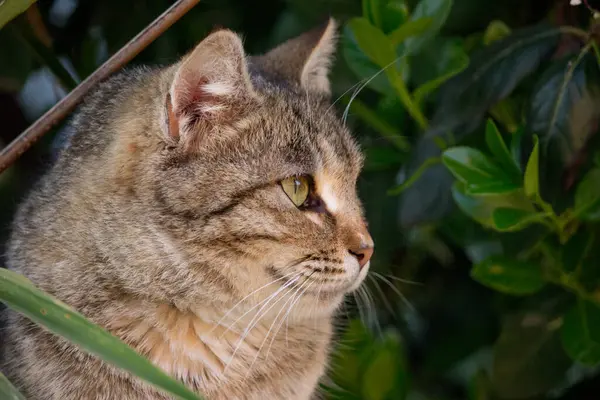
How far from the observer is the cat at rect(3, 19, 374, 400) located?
108 cm

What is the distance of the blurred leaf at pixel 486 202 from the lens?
126 centimetres

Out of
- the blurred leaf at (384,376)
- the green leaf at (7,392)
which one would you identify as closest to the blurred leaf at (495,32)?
the blurred leaf at (384,376)

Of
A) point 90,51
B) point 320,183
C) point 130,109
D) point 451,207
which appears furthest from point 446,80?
point 90,51

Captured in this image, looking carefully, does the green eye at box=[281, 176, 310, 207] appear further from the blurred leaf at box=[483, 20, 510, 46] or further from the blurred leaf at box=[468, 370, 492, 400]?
the blurred leaf at box=[468, 370, 492, 400]

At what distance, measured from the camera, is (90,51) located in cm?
157

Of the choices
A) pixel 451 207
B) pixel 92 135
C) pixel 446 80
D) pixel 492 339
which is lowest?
pixel 492 339

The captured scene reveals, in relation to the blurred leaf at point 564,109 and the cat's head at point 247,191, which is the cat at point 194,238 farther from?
the blurred leaf at point 564,109

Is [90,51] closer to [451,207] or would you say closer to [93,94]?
[93,94]

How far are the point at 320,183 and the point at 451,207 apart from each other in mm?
315

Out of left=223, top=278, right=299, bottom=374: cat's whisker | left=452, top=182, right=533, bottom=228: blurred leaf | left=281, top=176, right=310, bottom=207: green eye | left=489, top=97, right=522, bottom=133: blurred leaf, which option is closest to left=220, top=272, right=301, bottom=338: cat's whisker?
left=223, top=278, right=299, bottom=374: cat's whisker

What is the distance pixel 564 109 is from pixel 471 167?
0.17m

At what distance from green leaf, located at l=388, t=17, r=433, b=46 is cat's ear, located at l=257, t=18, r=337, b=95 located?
11 centimetres

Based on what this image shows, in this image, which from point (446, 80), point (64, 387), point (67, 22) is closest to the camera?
point (64, 387)

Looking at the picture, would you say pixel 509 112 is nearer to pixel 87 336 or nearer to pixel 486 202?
pixel 486 202
